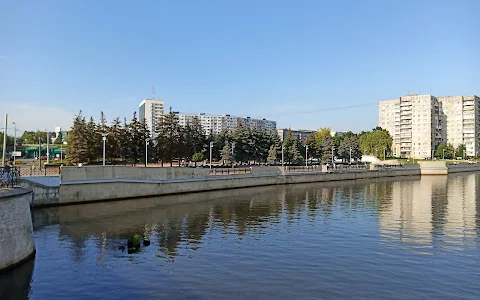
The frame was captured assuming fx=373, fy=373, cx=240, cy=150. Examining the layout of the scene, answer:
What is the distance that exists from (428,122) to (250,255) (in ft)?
513

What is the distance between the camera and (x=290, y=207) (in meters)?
40.1

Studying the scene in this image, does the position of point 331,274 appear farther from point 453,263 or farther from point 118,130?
point 118,130

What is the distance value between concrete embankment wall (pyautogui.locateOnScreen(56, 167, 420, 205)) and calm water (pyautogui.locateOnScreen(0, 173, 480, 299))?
1.92 metres

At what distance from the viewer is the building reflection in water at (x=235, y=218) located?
2475cm

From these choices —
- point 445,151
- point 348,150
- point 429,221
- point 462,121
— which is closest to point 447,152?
point 445,151

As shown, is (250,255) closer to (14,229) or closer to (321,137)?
(14,229)

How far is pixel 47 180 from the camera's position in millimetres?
36375

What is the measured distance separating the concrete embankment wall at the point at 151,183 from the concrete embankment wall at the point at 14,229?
61.5 ft

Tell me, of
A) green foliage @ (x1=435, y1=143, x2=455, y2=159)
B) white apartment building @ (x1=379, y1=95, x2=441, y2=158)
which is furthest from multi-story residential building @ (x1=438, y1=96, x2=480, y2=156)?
green foliage @ (x1=435, y1=143, x2=455, y2=159)

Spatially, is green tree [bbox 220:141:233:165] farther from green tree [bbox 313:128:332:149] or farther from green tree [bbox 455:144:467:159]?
green tree [bbox 455:144:467:159]

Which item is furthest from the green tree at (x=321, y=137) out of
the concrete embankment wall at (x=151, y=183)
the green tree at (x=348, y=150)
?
the concrete embankment wall at (x=151, y=183)

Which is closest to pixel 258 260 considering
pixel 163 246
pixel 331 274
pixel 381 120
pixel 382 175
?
pixel 331 274

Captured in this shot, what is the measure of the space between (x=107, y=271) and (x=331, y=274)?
10863mm

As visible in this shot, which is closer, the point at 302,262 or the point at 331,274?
the point at 331,274
